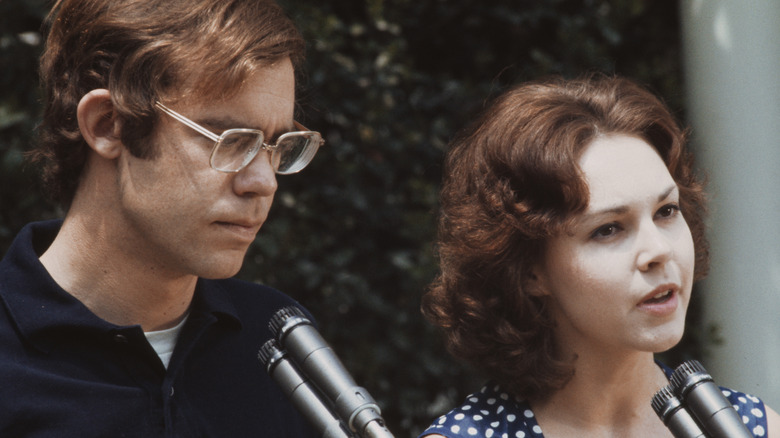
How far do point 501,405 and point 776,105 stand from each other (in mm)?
1525

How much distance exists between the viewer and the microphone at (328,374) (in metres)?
1.58

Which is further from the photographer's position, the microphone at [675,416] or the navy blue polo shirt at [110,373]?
the navy blue polo shirt at [110,373]

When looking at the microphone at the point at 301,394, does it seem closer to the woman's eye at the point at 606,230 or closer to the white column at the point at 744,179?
the woman's eye at the point at 606,230

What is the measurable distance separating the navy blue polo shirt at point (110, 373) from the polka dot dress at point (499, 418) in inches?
15.3

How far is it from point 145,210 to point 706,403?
1.19m

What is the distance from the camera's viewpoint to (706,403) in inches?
65.9

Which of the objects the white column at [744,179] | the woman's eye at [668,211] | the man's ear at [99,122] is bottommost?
the man's ear at [99,122]

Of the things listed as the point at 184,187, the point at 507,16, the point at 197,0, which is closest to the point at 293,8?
the point at 507,16

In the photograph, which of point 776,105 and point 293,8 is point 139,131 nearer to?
point 293,8

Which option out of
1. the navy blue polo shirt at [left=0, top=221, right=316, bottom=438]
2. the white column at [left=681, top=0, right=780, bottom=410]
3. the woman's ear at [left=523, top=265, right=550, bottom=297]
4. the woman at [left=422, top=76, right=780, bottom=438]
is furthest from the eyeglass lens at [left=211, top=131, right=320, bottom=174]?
the white column at [left=681, top=0, right=780, bottom=410]

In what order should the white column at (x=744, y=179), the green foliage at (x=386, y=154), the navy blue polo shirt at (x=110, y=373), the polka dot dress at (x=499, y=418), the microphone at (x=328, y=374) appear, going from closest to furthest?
1. the microphone at (x=328, y=374)
2. the navy blue polo shirt at (x=110, y=373)
3. the polka dot dress at (x=499, y=418)
4. the white column at (x=744, y=179)
5. the green foliage at (x=386, y=154)

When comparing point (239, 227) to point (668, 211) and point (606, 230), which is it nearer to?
point (606, 230)

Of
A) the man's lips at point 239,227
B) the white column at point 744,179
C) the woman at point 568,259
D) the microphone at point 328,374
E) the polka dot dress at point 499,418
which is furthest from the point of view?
the white column at point 744,179

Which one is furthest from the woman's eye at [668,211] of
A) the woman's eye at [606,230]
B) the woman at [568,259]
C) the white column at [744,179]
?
the white column at [744,179]
